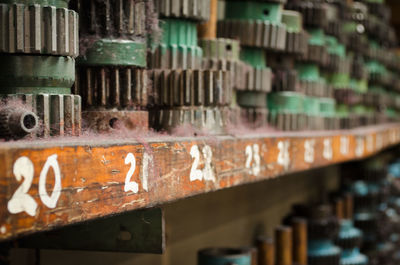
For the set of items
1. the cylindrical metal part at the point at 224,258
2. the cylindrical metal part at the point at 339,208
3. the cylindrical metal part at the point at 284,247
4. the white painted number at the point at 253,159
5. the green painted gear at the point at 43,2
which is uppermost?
the green painted gear at the point at 43,2

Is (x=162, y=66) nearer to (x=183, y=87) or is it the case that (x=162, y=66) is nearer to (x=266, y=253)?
(x=183, y=87)

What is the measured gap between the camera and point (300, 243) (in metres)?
2.56

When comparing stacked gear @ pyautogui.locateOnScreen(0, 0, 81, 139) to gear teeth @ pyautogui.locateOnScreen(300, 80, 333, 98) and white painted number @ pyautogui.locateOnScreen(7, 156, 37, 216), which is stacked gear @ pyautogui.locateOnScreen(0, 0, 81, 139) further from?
gear teeth @ pyautogui.locateOnScreen(300, 80, 333, 98)

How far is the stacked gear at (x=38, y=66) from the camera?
0.80 metres

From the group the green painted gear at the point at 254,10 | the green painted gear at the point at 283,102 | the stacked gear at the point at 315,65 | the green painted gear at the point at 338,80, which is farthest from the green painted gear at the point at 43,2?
the green painted gear at the point at 338,80

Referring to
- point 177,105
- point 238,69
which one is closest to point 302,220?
point 238,69

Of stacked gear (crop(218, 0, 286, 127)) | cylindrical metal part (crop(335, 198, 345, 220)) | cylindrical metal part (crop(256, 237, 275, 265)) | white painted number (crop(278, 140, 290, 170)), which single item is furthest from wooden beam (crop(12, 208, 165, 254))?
cylindrical metal part (crop(335, 198, 345, 220))

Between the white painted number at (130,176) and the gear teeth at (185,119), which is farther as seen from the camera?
the gear teeth at (185,119)

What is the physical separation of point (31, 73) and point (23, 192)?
23 cm

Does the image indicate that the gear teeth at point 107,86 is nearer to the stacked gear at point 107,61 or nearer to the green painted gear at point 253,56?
the stacked gear at point 107,61

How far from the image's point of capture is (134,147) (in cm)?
86

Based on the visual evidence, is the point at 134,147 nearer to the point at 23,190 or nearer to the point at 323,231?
the point at 23,190

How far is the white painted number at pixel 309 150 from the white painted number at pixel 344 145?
0.40m

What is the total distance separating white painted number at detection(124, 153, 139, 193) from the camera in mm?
833
